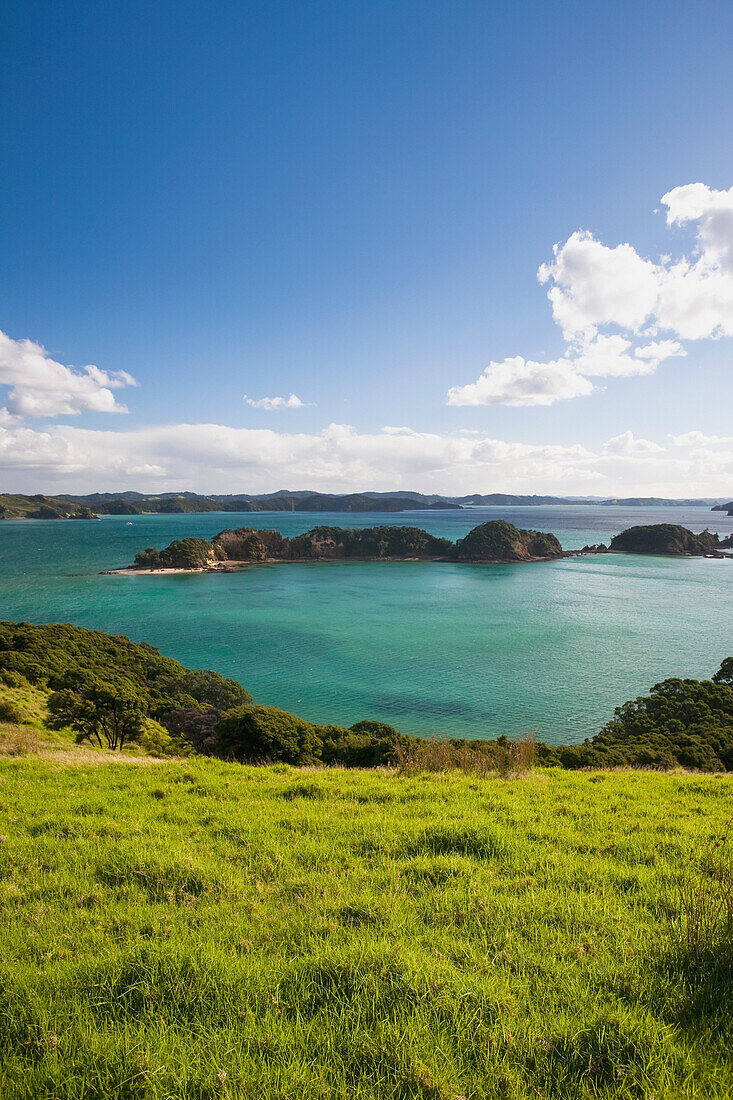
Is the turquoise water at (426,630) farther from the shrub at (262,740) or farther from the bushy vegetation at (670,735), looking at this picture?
the shrub at (262,740)

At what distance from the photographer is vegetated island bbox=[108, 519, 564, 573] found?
125m

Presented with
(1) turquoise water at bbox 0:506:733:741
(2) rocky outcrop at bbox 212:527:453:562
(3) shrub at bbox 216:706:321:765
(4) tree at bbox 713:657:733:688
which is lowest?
(1) turquoise water at bbox 0:506:733:741

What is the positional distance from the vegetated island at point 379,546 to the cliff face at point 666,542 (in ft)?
92.6

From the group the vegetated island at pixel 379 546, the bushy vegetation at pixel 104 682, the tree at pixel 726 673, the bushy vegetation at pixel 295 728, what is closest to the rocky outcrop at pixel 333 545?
the vegetated island at pixel 379 546

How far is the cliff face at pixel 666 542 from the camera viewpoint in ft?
455

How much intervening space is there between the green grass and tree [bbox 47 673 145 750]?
43.6 ft

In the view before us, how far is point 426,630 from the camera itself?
56.3m

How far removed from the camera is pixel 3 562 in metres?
104

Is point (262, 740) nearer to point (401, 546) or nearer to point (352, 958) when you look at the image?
point (352, 958)

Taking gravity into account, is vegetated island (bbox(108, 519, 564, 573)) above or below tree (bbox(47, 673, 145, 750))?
above

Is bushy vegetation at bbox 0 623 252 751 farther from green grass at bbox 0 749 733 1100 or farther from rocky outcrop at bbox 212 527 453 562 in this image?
rocky outcrop at bbox 212 527 453 562

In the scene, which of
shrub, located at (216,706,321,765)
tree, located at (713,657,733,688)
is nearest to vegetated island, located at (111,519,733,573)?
tree, located at (713,657,733,688)

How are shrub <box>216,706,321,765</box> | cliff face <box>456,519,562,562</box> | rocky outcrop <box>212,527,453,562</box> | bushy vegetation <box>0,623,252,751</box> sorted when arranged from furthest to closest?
1. rocky outcrop <box>212,527,453,562</box>
2. cliff face <box>456,519,562,562</box>
3. bushy vegetation <box>0,623,252,751</box>
4. shrub <box>216,706,321,765</box>

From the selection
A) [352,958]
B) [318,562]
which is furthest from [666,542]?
[352,958]
